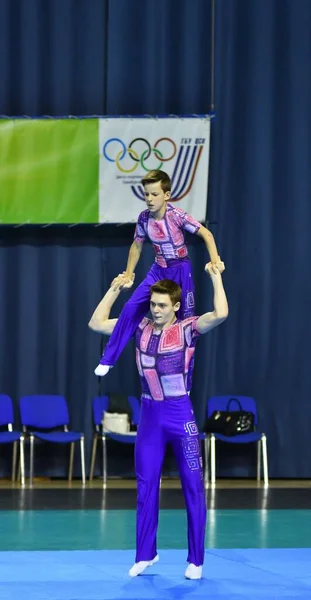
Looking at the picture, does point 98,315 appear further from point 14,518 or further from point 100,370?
point 14,518

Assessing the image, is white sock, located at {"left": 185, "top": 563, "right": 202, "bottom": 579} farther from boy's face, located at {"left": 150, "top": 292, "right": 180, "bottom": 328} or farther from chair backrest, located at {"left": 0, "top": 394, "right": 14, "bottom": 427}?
chair backrest, located at {"left": 0, "top": 394, "right": 14, "bottom": 427}

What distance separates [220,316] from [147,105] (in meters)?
6.88

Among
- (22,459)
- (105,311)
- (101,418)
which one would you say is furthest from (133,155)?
(105,311)

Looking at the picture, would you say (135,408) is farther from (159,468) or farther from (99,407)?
(159,468)

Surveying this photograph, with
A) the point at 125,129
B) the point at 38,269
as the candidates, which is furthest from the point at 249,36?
the point at 38,269

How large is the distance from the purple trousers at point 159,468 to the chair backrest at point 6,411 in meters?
5.81

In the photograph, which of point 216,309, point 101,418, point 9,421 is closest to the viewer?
point 216,309

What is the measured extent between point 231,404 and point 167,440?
602 centimetres

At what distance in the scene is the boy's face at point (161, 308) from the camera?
20.3ft

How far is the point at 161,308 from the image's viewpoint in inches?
245

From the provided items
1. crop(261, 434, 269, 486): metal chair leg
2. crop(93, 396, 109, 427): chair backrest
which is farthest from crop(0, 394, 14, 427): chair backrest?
crop(261, 434, 269, 486): metal chair leg

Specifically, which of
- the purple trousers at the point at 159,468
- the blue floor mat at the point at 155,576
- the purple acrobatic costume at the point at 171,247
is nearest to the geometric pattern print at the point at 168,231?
the purple acrobatic costume at the point at 171,247

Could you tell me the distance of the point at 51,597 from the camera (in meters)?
5.62

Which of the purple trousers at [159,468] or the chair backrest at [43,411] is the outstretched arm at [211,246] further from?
the chair backrest at [43,411]
